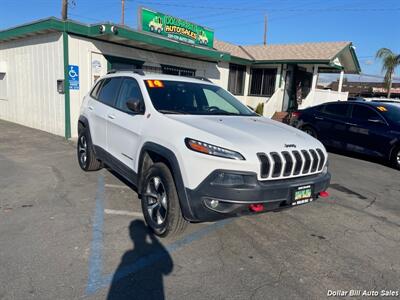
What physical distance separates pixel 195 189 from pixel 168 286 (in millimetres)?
899

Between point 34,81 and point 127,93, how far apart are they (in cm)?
779

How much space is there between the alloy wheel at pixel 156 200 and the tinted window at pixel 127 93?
126cm

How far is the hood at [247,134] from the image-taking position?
325 centimetres

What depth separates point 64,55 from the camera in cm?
942

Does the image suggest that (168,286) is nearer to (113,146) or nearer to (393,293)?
(393,293)

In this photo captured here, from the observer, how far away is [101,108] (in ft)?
17.7

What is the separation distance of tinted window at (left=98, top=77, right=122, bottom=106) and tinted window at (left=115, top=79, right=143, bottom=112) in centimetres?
23

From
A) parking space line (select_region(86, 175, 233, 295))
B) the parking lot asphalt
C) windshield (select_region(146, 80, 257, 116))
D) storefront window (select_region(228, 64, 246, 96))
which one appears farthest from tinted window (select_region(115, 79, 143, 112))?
storefront window (select_region(228, 64, 246, 96))

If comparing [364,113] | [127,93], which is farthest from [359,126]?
[127,93]

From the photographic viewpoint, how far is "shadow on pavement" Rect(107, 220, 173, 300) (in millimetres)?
2779

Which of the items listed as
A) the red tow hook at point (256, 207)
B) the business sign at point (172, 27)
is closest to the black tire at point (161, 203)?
the red tow hook at point (256, 207)

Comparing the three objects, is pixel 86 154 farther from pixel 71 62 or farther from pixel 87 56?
pixel 87 56

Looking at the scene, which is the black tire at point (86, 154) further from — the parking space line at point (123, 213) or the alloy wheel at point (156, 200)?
the alloy wheel at point (156, 200)

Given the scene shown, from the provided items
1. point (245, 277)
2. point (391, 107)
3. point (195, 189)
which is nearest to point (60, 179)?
point (195, 189)
